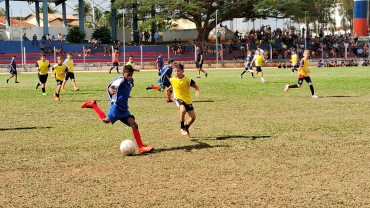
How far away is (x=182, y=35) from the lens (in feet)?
218

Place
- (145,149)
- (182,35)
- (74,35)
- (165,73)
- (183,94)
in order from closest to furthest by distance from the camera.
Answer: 1. (145,149)
2. (183,94)
3. (165,73)
4. (74,35)
5. (182,35)

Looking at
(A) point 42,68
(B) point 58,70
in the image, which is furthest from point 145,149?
(A) point 42,68

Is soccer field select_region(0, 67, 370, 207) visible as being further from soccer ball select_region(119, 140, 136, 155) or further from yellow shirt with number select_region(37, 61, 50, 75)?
yellow shirt with number select_region(37, 61, 50, 75)

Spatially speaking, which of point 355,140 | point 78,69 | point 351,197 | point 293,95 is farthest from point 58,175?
point 78,69

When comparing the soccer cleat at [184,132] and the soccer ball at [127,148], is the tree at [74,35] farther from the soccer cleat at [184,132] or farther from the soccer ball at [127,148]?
the soccer ball at [127,148]

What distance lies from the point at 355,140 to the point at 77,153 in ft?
16.7

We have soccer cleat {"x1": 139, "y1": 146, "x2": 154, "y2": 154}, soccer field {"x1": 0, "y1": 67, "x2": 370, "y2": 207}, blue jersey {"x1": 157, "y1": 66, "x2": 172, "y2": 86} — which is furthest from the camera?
blue jersey {"x1": 157, "y1": 66, "x2": 172, "y2": 86}

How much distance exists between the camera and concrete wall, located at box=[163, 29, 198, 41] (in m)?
65.7

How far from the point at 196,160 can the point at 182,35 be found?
59.7 metres

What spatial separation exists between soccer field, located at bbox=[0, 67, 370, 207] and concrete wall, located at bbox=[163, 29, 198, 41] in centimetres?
5263

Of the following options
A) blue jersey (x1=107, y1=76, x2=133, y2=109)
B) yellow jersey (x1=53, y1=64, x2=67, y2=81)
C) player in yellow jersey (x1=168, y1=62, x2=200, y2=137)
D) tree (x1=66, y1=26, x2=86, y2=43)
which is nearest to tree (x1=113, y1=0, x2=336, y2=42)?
tree (x1=66, y1=26, x2=86, y2=43)

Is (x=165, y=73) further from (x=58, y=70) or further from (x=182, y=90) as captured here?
(x=182, y=90)

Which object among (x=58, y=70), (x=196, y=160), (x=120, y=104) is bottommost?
(x=196, y=160)

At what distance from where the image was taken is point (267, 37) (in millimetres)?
58438
